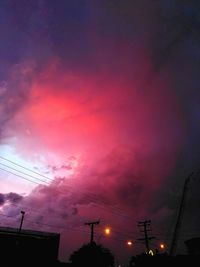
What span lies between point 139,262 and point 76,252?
4529 cm

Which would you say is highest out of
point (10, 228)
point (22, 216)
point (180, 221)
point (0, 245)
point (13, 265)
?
point (180, 221)

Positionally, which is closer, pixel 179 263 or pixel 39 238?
pixel 179 263

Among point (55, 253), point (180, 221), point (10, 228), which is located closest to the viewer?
point (55, 253)

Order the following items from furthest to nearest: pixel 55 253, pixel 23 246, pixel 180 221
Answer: pixel 180 221 < pixel 55 253 < pixel 23 246

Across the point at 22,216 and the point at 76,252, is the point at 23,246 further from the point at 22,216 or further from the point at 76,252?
the point at 76,252

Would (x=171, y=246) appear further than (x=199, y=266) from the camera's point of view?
Yes

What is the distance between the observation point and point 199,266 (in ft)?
138

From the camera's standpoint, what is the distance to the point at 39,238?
46531mm

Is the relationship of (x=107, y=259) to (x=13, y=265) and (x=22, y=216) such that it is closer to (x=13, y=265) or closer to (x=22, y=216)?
(x=22, y=216)

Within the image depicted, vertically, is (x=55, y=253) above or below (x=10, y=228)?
below

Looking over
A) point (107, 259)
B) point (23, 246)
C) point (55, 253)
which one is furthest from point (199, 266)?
point (107, 259)

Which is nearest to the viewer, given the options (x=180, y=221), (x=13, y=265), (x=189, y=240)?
(x=13, y=265)

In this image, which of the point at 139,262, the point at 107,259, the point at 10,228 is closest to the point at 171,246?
the point at 107,259

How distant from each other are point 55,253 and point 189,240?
47.0m
